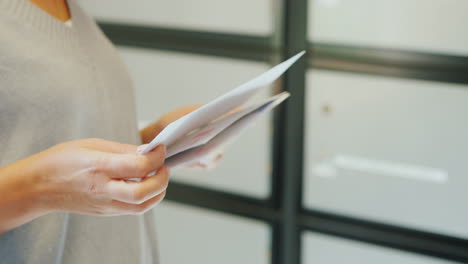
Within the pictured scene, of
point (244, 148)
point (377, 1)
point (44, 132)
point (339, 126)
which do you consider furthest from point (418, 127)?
point (44, 132)

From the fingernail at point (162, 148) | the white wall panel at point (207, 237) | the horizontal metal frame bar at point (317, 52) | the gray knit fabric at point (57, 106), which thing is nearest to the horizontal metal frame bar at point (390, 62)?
the horizontal metal frame bar at point (317, 52)

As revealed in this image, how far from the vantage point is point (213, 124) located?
74cm

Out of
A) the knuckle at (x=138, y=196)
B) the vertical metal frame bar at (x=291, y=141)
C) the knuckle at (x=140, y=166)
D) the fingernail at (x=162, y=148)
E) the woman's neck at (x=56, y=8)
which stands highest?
the woman's neck at (x=56, y=8)

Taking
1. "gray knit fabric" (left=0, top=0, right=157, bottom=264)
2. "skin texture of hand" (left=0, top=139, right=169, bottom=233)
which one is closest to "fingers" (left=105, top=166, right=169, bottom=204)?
"skin texture of hand" (left=0, top=139, right=169, bottom=233)

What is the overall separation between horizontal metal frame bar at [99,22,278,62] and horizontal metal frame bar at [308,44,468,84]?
158 mm

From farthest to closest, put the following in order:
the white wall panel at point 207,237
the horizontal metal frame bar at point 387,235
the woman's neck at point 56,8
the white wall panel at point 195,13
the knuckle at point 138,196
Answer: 1. the white wall panel at point 207,237
2. the white wall panel at point 195,13
3. the horizontal metal frame bar at point 387,235
4. the woman's neck at point 56,8
5. the knuckle at point 138,196

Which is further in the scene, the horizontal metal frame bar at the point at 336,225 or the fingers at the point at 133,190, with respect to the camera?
the horizontal metal frame bar at the point at 336,225

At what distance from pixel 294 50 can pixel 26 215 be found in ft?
3.37

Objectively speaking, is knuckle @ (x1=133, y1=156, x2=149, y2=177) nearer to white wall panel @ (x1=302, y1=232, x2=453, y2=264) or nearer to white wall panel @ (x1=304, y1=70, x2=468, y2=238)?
white wall panel @ (x1=304, y1=70, x2=468, y2=238)

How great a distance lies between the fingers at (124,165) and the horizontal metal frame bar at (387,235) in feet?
3.52

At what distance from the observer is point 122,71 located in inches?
38.4

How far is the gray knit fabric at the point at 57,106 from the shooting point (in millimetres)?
758

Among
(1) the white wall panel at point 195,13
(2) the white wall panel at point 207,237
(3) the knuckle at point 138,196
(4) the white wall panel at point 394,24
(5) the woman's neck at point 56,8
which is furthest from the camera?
(2) the white wall panel at point 207,237

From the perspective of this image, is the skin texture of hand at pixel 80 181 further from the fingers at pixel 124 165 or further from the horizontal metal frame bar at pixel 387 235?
the horizontal metal frame bar at pixel 387 235
